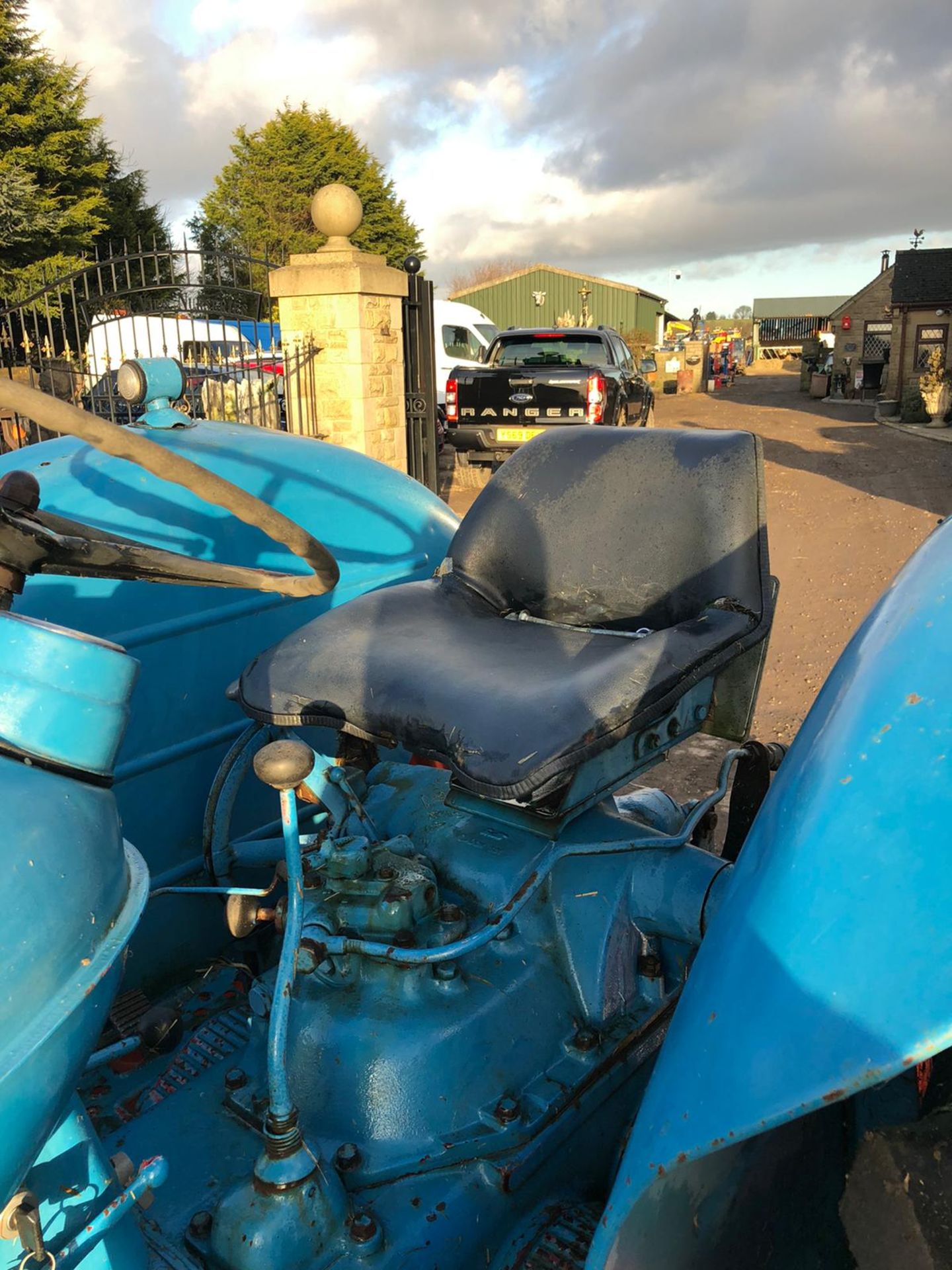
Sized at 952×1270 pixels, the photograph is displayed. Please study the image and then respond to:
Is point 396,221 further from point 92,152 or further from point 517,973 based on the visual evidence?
point 517,973

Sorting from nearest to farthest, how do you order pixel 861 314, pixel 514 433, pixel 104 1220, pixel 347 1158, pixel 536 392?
pixel 104 1220
pixel 347 1158
pixel 536 392
pixel 514 433
pixel 861 314

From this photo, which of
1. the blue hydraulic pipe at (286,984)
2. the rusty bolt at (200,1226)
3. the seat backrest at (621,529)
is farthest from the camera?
the seat backrest at (621,529)

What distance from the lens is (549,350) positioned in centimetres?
1225

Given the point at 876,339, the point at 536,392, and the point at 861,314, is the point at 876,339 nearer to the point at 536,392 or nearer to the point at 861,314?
the point at 861,314

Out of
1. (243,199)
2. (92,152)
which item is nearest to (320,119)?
(243,199)

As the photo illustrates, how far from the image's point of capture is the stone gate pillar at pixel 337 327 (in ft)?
23.9

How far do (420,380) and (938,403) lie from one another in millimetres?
13813

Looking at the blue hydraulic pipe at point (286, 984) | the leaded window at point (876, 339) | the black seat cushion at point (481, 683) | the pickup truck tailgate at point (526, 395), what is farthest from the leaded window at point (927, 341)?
the blue hydraulic pipe at point (286, 984)

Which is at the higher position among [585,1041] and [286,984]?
[286,984]

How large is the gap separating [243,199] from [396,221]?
16.9ft

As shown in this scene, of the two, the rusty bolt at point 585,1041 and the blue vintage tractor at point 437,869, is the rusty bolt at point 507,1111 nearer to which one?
the blue vintage tractor at point 437,869

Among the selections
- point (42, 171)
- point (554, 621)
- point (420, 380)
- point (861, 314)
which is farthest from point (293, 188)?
point (554, 621)

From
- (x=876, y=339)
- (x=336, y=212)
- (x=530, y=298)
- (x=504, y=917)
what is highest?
(x=530, y=298)

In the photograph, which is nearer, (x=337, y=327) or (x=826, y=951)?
(x=826, y=951)
